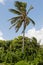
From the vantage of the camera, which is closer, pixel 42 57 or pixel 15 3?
pixel 42 57

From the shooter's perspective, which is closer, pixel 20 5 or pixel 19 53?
pixel 19 53

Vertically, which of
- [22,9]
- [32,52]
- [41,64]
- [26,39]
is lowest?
[41,64]

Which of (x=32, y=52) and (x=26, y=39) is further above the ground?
(x=26, y=39)

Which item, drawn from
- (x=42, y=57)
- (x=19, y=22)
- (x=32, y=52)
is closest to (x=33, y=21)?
(x=19, y=22)

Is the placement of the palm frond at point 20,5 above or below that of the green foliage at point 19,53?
Answer: above

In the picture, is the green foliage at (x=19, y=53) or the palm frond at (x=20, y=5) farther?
the palm frond at (x=20, y=5)

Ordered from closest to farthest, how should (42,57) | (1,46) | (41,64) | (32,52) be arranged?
(41,64) → (42,57) → (32,52) → (1,46)

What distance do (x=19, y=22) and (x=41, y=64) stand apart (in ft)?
36.7

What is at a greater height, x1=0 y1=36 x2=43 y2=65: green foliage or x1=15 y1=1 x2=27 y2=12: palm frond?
x1=15 y1=1 x2=27 y2=12: palm frond

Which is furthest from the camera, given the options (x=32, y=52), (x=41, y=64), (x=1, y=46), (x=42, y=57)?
(x=1, y=46)

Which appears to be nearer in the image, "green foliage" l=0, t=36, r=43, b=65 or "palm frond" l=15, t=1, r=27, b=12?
"green foliage" l=0, t=36, r=43, b=65

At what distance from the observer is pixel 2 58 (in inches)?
1506

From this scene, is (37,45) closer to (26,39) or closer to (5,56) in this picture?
(26,39)

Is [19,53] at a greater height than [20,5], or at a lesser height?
lesser
